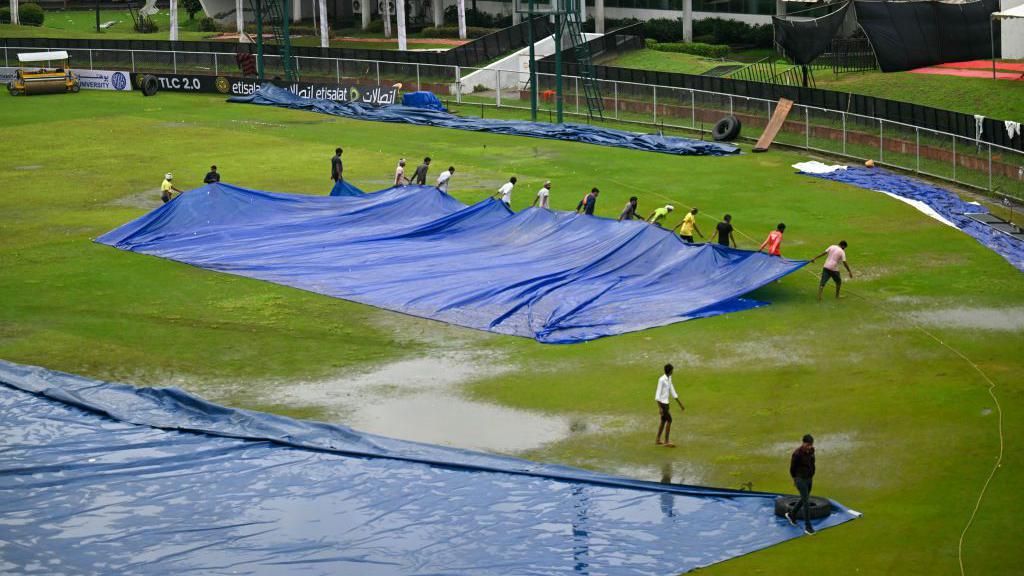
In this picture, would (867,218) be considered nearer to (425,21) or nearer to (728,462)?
(728,462)

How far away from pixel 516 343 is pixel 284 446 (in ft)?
23.0

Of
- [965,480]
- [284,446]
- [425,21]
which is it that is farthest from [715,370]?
[425,21]

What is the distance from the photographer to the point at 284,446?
70.1 ft

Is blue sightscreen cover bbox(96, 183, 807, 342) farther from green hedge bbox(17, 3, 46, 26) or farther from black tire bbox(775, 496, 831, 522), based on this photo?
green hedge bbox(17, 3, 46, 26)

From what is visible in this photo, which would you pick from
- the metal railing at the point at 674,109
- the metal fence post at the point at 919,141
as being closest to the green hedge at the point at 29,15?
the metal railing at the point at 674,109

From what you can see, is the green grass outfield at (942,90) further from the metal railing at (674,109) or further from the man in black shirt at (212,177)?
the man in black shirt at (212,177)

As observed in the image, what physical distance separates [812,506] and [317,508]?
22.4ft

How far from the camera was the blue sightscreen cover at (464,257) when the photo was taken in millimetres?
28766

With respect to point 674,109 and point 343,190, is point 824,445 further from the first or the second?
point 674,109

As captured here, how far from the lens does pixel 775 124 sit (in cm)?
4919

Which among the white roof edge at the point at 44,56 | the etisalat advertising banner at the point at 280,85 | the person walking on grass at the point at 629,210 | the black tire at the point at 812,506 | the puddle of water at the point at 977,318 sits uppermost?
the white roof edge at the point at 44,56

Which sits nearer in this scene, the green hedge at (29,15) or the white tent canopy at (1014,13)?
the white tent canopy at (1014,13)

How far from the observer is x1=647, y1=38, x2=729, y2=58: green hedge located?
71000 millimetres

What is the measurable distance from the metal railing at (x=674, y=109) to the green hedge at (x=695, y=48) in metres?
9.19
